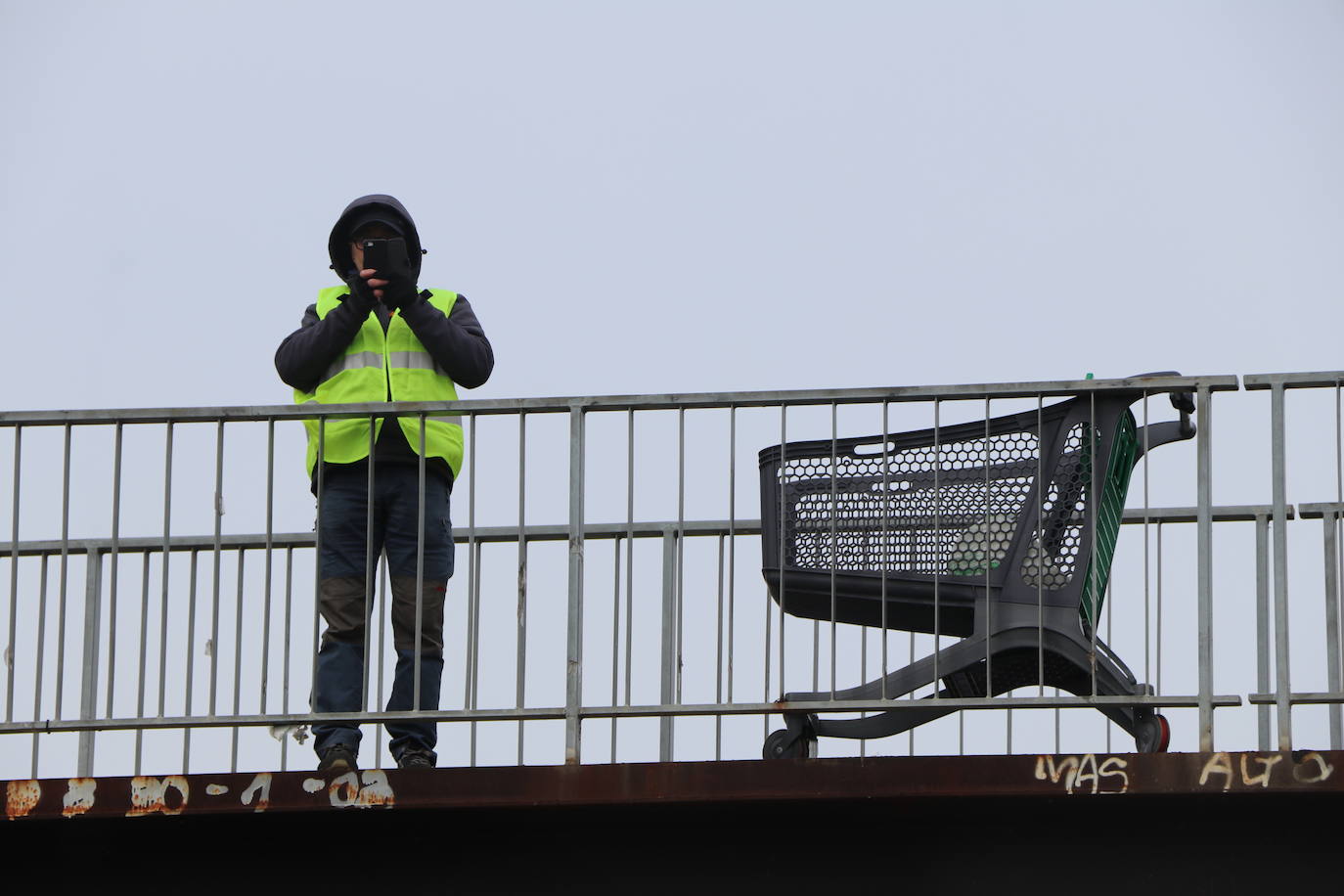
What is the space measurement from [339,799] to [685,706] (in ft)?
3.57

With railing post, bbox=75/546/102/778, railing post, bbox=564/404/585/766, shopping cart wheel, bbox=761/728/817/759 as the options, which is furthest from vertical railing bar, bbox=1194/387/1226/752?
railing post, bbox=75/546/102/778

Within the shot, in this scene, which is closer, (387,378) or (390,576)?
(390,576)

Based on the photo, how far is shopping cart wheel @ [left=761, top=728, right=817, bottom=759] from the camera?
8188 millimetres

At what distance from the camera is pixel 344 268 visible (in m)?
8.79

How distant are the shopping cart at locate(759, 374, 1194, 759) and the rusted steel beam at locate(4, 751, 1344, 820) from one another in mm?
408

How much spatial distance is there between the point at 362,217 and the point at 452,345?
1.98 ft

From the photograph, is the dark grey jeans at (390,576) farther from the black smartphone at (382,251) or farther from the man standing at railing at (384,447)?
the black smartphone at (382,251)

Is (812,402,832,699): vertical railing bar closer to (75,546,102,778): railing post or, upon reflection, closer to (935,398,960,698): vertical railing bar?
(935,398,960,698): vertical railing bar

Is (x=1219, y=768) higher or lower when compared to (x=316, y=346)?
lower

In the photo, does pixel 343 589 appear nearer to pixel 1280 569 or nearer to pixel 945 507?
pixel 945 507

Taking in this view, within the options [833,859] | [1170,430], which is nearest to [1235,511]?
[1170,430]

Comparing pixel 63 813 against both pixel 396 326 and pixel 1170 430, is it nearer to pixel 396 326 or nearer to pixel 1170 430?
pixel 396 326

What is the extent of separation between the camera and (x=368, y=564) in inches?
325

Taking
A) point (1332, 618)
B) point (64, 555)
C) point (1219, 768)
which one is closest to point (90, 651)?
point (64, 555)
